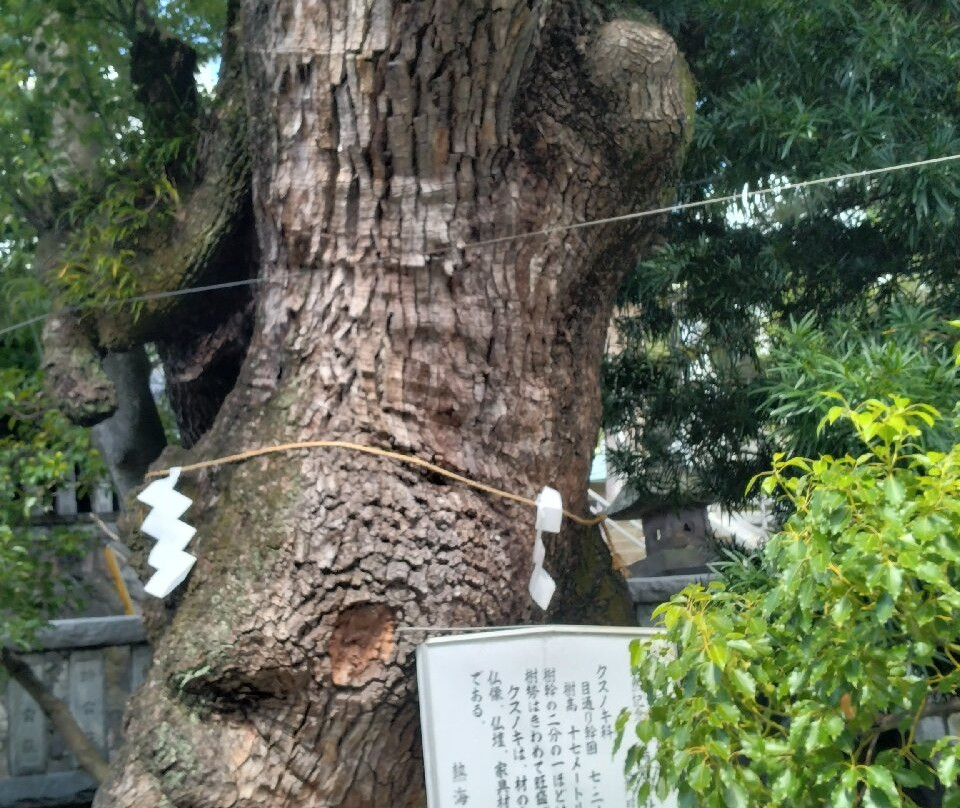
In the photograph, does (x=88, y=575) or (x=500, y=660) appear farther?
(x=88, y=575)

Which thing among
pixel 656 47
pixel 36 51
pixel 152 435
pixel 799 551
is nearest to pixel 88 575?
pixel 152 435

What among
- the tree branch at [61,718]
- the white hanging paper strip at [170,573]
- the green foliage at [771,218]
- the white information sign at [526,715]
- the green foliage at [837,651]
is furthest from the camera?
the tree branch at [61,718]

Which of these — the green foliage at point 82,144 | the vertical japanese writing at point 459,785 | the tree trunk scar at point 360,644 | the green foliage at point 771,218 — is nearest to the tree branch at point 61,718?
the green foliage at point 82,144

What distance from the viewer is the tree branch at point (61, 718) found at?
3891mm

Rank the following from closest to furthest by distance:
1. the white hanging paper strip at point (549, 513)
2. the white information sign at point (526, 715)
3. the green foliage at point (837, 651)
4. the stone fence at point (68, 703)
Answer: the green foliage at point (837, 651) < the white information sign at point (526, 715) < the white hanging paper strip at point (549, 513) < the stone fence at point (68, 703)

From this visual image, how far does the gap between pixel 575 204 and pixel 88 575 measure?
6827 mm

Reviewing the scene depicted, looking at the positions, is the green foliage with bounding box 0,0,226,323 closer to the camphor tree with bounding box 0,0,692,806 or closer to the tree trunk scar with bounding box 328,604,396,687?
the camphor tree with bounding box 0,0,692,806

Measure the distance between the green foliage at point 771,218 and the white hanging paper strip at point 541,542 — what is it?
34.4 inches

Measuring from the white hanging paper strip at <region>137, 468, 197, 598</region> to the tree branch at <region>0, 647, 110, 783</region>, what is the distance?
1.64m

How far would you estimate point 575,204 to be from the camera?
2896mm

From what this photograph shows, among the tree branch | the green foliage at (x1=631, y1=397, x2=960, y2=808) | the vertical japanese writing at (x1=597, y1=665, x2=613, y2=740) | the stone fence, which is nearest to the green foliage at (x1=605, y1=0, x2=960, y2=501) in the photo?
the vertical japanese writing at (x1=597, y1=665, x2=613, y2=740)

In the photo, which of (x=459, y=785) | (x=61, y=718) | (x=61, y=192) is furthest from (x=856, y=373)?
(x=61, y=718)

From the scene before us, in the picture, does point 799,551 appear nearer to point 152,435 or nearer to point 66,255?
point 66,255

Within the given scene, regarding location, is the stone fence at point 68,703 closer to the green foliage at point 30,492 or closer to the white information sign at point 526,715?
the green foliage at point 30,492
